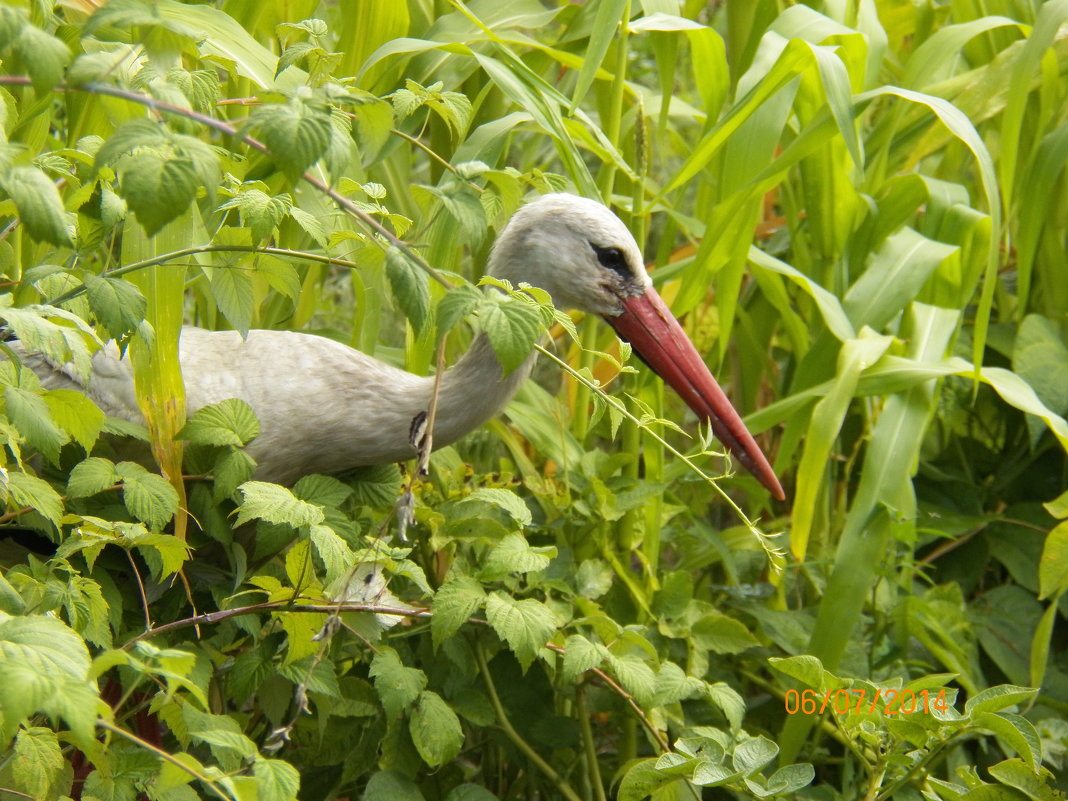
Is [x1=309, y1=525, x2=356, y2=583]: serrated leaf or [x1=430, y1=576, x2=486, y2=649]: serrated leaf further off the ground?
[x1=309, y1=525, x2=356, y2=583]: serrated leaf

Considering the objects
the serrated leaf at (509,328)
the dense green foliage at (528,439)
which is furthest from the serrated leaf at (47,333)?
the serrated leaf at (509,328)

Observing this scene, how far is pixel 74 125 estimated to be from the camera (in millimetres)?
1625

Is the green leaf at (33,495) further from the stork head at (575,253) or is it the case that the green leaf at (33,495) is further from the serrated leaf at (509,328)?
the stork head at (575,253)

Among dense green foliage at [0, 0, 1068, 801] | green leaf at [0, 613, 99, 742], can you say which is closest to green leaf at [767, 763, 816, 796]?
dense green foliage at [0, 0, 1068, 801]

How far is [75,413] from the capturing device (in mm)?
1146

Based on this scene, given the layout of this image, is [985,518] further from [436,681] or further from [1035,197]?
[436,681]

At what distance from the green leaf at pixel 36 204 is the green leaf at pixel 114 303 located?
248mm

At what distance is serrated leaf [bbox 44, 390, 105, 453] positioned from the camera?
1128mm

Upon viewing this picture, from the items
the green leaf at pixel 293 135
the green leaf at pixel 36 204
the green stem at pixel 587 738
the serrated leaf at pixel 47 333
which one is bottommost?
the green stem at pixel 587 738

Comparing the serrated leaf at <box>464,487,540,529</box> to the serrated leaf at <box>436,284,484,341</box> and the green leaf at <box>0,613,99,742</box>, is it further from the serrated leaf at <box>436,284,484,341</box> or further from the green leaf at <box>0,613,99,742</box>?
the green leaf at <box>0,613,99,742</box>

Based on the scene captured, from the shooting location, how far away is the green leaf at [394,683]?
137cm

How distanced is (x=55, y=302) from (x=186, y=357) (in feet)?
1.71

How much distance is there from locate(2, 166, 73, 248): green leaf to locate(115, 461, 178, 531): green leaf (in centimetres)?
54

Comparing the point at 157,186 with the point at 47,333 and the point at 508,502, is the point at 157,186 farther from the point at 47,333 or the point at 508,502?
the point at 508,502
